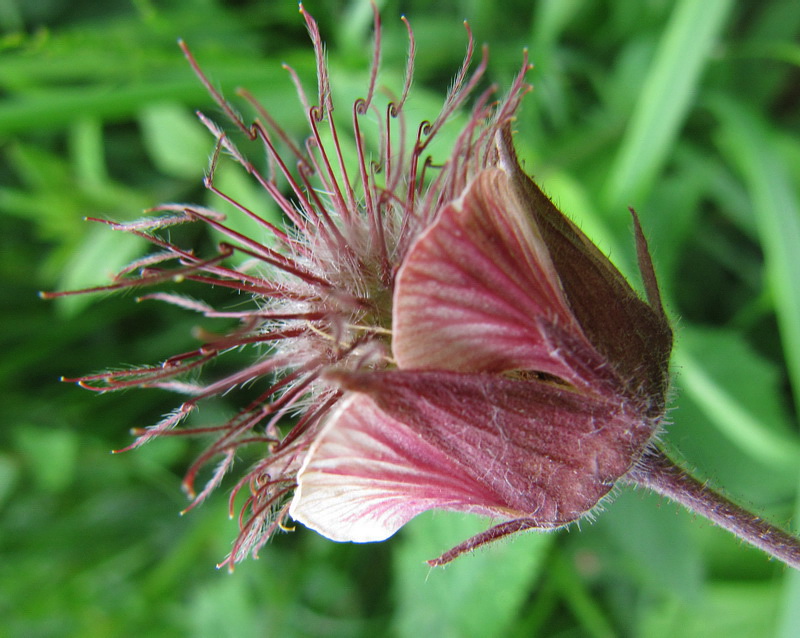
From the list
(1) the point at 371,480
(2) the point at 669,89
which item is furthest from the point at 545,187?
(1) the point at 371,480

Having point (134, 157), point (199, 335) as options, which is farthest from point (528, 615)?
point (134, 157)

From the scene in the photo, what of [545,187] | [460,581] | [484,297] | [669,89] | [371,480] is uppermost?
[669,89]

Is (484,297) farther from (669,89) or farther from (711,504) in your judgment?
(669,89)

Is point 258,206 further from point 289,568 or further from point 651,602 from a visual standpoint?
point 651,602

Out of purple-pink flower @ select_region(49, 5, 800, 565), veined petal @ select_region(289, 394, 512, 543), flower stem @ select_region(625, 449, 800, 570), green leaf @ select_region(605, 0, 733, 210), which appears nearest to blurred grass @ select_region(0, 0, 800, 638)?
green leaf @ select_region(605, 0, 733, 210)

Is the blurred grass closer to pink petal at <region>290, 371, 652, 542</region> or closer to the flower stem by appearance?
the flower stem
